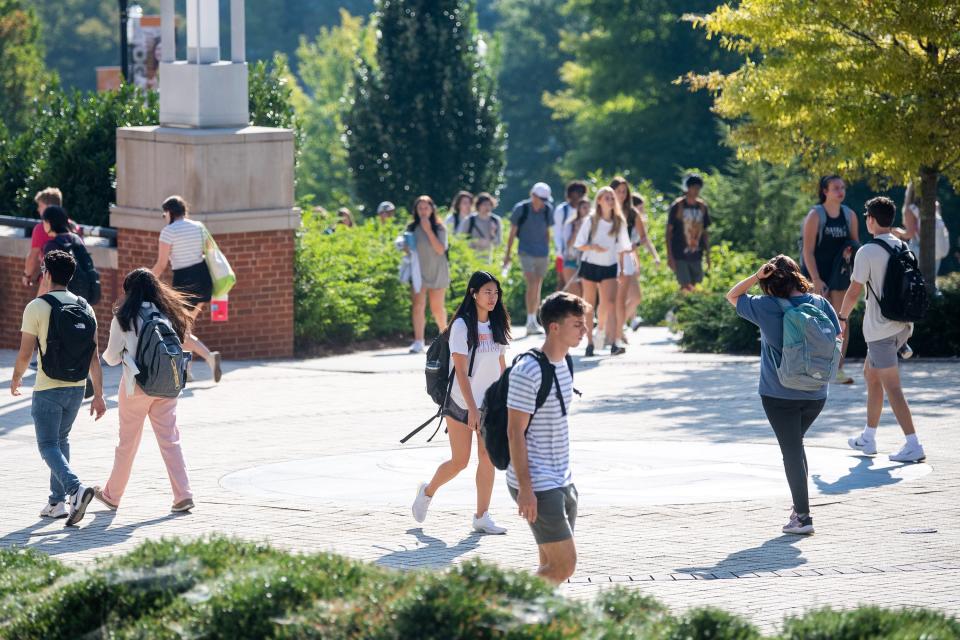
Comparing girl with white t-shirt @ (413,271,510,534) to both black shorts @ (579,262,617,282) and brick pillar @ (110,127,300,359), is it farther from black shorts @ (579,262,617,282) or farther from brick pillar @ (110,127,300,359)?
black shorts @ (579,262,617,282)

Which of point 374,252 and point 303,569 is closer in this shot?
point 303,569

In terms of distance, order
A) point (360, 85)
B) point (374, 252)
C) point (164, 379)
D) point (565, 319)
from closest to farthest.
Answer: point (565, 319) < point (164, 379) < point (374, 252) < point (360, 85)

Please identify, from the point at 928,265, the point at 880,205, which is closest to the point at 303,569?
the point at 880,205

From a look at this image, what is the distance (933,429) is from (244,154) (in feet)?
23.9

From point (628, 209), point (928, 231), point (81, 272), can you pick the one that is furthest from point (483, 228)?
point (81, 272)

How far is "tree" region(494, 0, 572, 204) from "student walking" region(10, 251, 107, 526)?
62.3 meters

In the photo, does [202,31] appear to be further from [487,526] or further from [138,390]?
[487,526]

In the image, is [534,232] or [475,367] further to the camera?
[534,232]

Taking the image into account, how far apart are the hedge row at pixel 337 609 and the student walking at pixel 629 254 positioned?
10640 millimetres

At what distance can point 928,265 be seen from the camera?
16.6 m

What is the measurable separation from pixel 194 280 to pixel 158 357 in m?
4.75

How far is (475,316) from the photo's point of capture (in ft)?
28.4

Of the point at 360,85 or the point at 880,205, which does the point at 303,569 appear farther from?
the point at 360,85

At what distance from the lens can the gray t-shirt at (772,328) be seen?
8906mm
